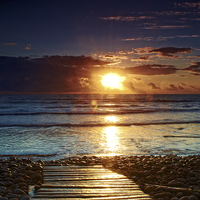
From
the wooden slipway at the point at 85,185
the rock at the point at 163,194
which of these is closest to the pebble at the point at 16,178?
the wooden slipway at the point at 85,185

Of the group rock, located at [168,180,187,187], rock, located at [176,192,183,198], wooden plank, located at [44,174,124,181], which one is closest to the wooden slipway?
wooden plank, located at [44,174,124,181]

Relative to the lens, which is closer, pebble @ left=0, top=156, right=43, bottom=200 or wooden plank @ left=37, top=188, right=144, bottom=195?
wooden plank @ left=37, top=188, right=144, bottom=195

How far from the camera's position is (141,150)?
9.13m

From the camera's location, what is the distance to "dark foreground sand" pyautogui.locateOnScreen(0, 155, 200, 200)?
4434 mm

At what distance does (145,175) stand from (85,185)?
2038 millimetres

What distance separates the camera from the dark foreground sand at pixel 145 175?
175 inches

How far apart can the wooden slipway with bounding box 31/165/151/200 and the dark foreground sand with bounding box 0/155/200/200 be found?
0.28 meters

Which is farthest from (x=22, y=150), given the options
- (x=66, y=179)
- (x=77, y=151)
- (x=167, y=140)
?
(x=167, y=140)

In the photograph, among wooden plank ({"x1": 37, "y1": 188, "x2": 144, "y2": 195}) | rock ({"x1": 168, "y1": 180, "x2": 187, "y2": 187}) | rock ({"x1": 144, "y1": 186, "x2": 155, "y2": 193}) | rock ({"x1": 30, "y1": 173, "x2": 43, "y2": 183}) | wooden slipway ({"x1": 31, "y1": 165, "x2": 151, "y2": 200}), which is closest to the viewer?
wooden slipway ({"x1": 31, "y1": 165, "x2": 151, "y2": 200})

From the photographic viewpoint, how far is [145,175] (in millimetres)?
5676

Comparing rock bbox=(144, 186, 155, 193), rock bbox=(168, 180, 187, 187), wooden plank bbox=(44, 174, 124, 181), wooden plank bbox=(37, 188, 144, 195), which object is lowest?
wooden plank bbox=(37, 188, 144, 195)

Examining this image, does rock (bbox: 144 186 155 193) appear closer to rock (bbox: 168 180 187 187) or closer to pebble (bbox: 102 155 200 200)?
pebble (bbox: 102 155 200 200)

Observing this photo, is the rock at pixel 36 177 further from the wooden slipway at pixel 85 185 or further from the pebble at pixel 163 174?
the pebble at pixel 163 174

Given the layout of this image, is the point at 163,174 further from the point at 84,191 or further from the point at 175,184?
the point at 84,191
